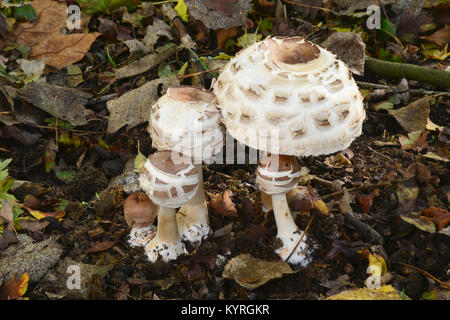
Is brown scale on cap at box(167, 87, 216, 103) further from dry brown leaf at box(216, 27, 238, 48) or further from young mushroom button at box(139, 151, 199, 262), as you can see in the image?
dry brown leaf at box(216, 27, 238, 48)

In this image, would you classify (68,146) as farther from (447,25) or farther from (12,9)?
(447,25)

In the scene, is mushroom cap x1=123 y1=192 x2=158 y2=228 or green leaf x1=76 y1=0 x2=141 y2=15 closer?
mushroom cap x1=123 y1=192 x2=158 y2=228

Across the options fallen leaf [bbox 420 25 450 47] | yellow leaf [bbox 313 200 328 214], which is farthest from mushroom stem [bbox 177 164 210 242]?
fallen leaf [bbox 420 25 450 47]

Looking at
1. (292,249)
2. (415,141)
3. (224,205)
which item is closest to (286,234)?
(292,249)

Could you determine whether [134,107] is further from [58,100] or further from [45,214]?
[45,214]
